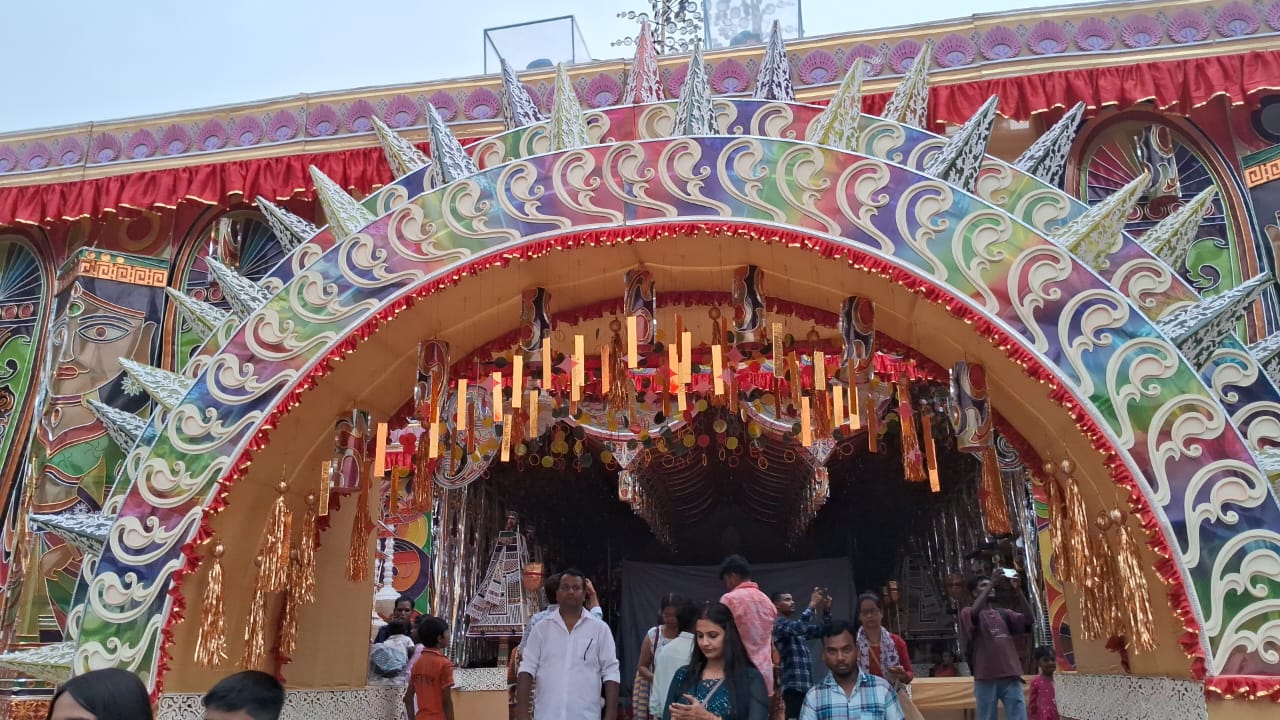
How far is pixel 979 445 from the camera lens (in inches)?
189

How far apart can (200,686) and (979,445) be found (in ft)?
13.5

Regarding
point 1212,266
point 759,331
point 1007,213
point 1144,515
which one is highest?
point 1212,266

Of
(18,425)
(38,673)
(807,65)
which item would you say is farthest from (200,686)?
(807,65)

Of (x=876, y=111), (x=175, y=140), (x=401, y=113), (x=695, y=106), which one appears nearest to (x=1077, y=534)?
(x=695, y=106)

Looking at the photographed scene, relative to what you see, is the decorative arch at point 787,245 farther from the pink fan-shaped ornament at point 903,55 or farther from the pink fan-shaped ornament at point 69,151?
the pink fan-shaped ornament at point 69,151

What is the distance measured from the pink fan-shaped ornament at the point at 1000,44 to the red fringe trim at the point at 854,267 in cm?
358

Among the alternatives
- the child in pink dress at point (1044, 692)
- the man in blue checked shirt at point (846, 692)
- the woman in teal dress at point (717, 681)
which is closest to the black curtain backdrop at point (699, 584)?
the child in pink dress at point (1044, 692)

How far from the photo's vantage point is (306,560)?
525 cm

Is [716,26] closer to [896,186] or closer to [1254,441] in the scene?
[896,186]

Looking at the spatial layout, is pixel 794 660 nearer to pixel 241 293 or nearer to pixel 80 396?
pixel 241 293

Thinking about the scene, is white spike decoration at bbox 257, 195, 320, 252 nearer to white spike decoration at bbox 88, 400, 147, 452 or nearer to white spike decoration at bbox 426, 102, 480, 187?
white spike decoration at bbox 426, 102, 480, 187

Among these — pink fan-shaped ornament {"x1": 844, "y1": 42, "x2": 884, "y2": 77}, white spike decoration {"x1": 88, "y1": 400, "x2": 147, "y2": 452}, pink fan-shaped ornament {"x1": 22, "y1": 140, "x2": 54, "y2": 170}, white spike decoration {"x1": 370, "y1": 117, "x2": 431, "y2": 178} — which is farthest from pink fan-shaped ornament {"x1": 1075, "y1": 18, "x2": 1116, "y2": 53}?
pink fan-shaped ornament {"x1": 22, "y1": 140, "x2": 54, "y2": 170}

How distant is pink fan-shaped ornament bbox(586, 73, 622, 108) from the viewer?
296 inches

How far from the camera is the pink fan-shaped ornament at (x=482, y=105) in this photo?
25.0ft
